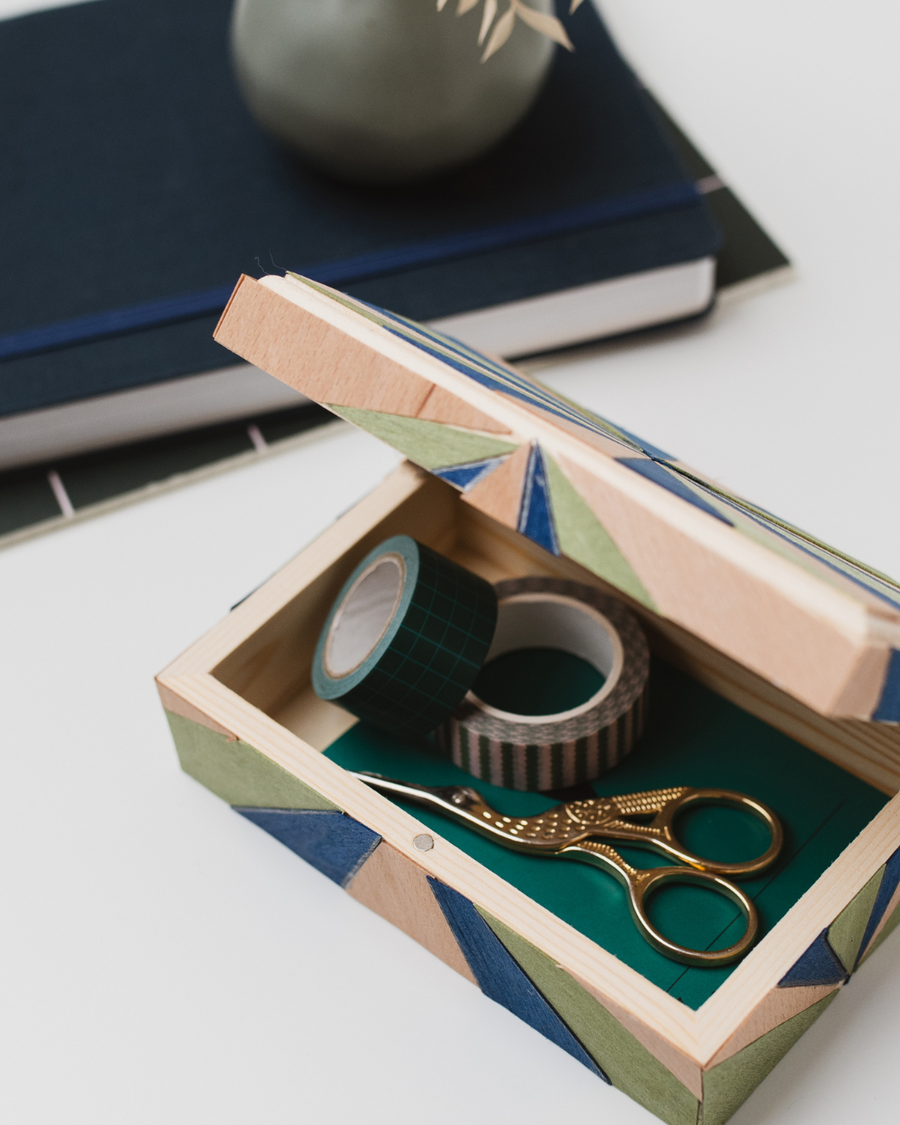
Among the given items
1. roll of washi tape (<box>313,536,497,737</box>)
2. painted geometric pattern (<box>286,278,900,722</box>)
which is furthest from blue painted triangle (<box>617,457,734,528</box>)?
roll of washi tape (<box>313,536,497,737</box>)

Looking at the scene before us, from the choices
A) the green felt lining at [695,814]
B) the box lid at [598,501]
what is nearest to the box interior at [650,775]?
the green felt lining at [695,814]

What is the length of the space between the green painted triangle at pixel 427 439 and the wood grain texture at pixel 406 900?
191 millimetres

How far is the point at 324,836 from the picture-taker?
683 mm

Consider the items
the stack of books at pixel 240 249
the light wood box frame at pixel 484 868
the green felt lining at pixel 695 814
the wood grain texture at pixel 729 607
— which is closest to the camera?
the wood grain texture at pixel 729 607

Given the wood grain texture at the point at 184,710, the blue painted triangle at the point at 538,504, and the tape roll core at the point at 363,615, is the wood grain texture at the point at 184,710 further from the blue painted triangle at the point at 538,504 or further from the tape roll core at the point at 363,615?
the blue painted triangle at the point at 538,504

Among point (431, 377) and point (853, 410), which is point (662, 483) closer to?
point (431, 377)

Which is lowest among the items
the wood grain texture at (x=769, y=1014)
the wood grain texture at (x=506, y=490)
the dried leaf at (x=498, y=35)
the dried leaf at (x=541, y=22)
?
the wood grain texture at (x=769, y=1014)

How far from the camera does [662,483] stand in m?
0.54

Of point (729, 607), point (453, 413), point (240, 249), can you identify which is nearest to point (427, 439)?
point (453, 413)

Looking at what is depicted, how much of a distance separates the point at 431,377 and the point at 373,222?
19.0 inches

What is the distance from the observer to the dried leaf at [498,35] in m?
0.85

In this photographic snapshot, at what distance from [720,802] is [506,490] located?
27 cm

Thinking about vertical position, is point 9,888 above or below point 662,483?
above

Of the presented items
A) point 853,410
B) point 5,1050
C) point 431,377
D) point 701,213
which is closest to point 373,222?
point 701,213
